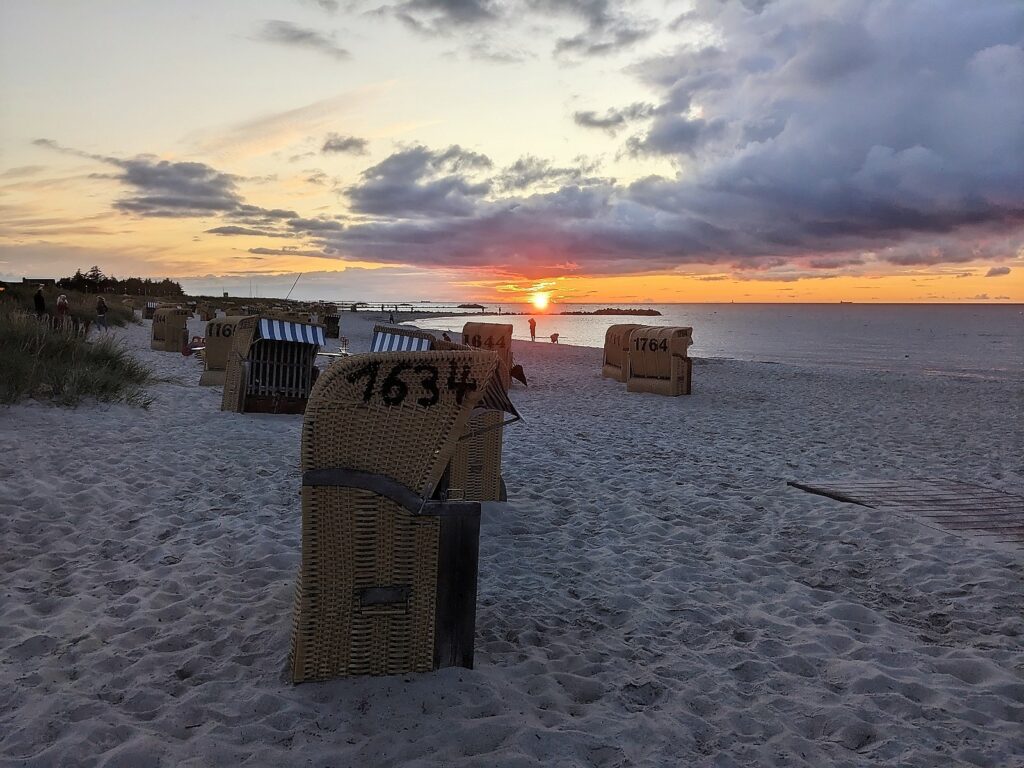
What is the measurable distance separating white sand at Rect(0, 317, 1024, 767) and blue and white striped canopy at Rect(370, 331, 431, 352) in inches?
71.1

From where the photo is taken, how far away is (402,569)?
3521mm

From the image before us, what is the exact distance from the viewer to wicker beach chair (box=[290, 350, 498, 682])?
3.34 metres

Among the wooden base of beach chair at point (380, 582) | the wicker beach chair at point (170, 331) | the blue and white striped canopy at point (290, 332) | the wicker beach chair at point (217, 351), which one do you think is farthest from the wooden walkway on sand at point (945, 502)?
the wicker beach chair at point (170, 331)

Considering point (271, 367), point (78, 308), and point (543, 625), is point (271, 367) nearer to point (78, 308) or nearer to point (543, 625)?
point (543, 625)

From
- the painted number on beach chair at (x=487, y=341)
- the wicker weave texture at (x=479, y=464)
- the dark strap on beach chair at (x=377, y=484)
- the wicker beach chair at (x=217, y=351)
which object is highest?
the painted number on beach chair at (x=487, y=341)

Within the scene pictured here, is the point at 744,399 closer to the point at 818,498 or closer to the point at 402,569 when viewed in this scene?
the point at 818,498

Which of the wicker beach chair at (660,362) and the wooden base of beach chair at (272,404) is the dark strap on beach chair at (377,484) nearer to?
the wooden base of beach chair at (272,404)

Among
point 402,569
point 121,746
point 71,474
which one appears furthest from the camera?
point 71,474

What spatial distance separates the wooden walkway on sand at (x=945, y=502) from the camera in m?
6.60

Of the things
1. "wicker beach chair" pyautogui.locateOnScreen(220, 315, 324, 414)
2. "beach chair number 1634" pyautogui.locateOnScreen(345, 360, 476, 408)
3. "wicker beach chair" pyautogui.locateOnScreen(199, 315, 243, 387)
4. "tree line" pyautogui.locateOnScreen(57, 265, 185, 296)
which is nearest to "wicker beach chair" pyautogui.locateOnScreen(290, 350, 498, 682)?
"beach chair number 1634" pyautogui.locateOnScreen(345, 360, 476, 408)

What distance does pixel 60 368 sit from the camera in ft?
34.0

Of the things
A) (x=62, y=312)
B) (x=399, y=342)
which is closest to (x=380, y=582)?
(x=399, y=342)

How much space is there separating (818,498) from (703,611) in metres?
3.69

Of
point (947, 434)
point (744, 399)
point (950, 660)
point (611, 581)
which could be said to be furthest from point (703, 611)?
point (744, 399)
